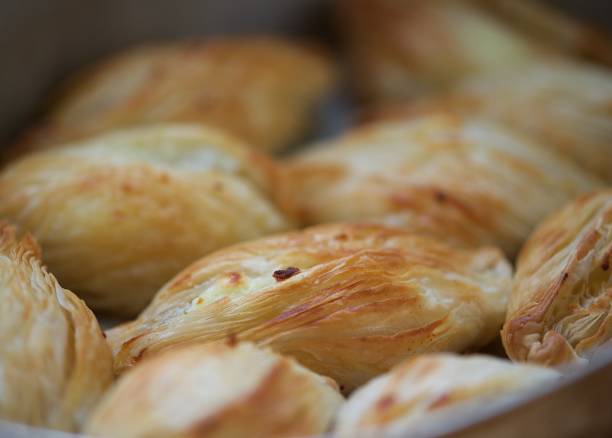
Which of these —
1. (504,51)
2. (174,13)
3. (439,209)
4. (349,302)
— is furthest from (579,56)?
(349,302)

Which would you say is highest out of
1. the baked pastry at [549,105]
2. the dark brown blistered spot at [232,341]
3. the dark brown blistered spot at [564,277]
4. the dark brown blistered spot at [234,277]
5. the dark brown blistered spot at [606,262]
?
the baked pastry at [549,105]

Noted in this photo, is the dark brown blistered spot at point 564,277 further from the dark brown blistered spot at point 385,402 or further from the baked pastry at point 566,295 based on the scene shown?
the dark brown blistered spot at point 385,402

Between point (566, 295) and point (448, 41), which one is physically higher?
point (448, 41)

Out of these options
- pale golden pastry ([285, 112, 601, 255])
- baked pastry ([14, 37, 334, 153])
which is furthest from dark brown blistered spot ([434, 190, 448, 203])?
baked pastry ([14, 37, 334, 153])

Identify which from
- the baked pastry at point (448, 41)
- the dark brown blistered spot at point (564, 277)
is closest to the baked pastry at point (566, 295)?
the dark brown blistered spot at point (564, 277)

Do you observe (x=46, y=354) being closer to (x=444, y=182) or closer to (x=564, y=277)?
(x=564, y=277)

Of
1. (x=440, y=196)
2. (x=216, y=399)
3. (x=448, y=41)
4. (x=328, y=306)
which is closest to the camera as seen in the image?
(x=216, y=399)

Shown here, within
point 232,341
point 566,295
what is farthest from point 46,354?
point 566,295
